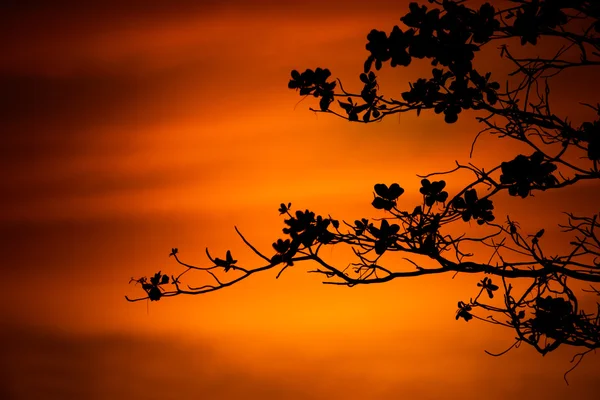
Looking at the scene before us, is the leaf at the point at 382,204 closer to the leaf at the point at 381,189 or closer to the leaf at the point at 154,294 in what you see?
the leaf at the point at 381,189

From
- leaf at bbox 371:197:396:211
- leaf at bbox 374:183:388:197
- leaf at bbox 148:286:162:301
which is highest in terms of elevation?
leaf at bbox 374:183:388:197

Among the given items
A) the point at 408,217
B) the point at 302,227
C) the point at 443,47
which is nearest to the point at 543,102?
the point at 443,47

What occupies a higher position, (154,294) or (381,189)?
(381,189)

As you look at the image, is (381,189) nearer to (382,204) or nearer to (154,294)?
(382,204)

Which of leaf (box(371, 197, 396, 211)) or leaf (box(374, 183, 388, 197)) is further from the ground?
leaf (box(374, 183, 388, 197))

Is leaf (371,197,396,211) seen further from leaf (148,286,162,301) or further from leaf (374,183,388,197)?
leaf (148,286,162,301)

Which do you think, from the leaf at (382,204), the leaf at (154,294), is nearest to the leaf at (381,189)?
the leaf at (382,204)

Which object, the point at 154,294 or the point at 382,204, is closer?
the point at 382,204

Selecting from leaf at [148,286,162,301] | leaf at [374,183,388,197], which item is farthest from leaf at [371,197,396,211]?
leaf at [148,286,162,301]

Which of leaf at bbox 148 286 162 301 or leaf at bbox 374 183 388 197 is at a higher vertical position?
leaf at bbox 374 183 388 197

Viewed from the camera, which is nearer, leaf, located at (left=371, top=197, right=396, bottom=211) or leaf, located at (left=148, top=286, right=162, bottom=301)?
leaf, located at (left=371, top=197, right=396, bottom=211)

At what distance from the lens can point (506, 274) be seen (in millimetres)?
4012

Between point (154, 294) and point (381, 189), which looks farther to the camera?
point (154, 294)

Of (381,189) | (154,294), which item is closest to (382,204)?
(381,189)
